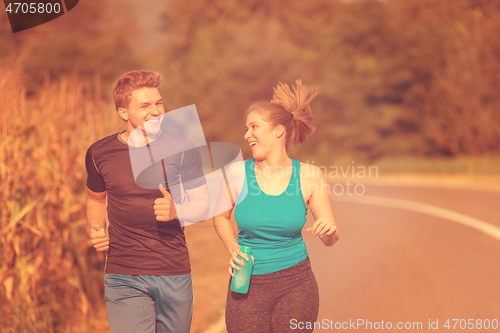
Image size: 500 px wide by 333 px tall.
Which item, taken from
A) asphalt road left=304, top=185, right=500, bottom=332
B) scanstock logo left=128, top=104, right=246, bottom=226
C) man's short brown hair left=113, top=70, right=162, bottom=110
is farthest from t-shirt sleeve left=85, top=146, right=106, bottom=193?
asphalt road left=304, top=185, right=500, bottom=332

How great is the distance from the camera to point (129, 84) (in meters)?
3.19

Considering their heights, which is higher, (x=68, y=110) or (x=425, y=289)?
(x=68, y=110)

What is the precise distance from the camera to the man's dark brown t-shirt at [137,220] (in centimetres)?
316

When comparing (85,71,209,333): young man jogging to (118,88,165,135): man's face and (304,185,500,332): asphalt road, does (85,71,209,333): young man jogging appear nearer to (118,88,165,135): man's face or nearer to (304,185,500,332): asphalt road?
(118,88,165,135): man's face

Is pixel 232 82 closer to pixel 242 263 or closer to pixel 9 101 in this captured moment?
pixel 9 101

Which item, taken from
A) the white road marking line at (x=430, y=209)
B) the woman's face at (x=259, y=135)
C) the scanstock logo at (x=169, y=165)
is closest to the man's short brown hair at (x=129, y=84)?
the scanstock logo at (x=169, y=165)

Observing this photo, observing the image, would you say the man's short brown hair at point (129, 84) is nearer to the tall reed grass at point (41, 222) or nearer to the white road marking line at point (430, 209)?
the tall reed grass at point (41, 222)

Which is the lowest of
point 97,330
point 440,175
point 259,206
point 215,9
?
point 97,330

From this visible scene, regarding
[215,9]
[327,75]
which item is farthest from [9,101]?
[215,9]

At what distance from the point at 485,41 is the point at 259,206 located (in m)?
30.3

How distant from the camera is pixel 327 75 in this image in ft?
124

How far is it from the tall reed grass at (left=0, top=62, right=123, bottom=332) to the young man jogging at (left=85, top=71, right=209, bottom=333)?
1.77 m

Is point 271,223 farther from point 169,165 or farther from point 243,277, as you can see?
point 169,165

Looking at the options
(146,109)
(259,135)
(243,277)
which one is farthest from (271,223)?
(146,109)
